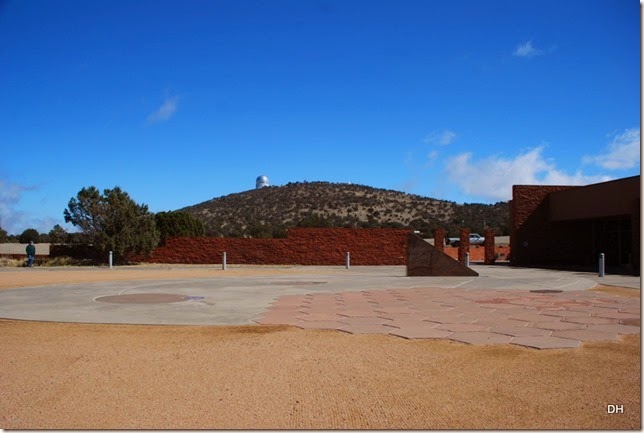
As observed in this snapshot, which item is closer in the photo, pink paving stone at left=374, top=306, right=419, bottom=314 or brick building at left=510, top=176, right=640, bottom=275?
Answer: pink paving stone at left=374, top=306, right=419, bottom=314

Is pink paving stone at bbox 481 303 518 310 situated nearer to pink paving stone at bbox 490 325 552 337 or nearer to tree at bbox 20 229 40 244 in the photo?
pink paving stone at bbox 490 325 552 337

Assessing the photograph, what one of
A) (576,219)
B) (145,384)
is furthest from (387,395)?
(576,219)

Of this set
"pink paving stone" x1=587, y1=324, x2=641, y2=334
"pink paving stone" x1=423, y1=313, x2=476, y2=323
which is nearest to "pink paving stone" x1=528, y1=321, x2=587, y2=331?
"pink paving stone" x1=587, y1=324, x2=641, y2=334

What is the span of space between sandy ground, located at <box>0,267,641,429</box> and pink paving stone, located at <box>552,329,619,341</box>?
0.33 m

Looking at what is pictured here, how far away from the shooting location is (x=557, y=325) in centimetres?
970

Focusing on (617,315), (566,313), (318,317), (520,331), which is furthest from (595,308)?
(318,317)

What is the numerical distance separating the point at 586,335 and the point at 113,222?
33687mm

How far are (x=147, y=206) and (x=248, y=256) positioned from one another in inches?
294

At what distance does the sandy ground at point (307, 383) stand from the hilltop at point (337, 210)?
58.0 m

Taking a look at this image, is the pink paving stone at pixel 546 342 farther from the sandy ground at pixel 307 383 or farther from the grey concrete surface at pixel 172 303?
the grey concrete surface at pixel 172 303

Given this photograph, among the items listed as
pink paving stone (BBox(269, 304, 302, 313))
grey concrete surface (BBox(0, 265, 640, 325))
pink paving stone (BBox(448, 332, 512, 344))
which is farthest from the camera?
pink paving stone (BBox(269, 304, 302, 313))

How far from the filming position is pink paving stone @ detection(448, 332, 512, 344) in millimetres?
8281

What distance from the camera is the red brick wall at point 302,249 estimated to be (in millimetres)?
40312

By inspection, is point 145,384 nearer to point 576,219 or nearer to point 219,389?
point 219,389
